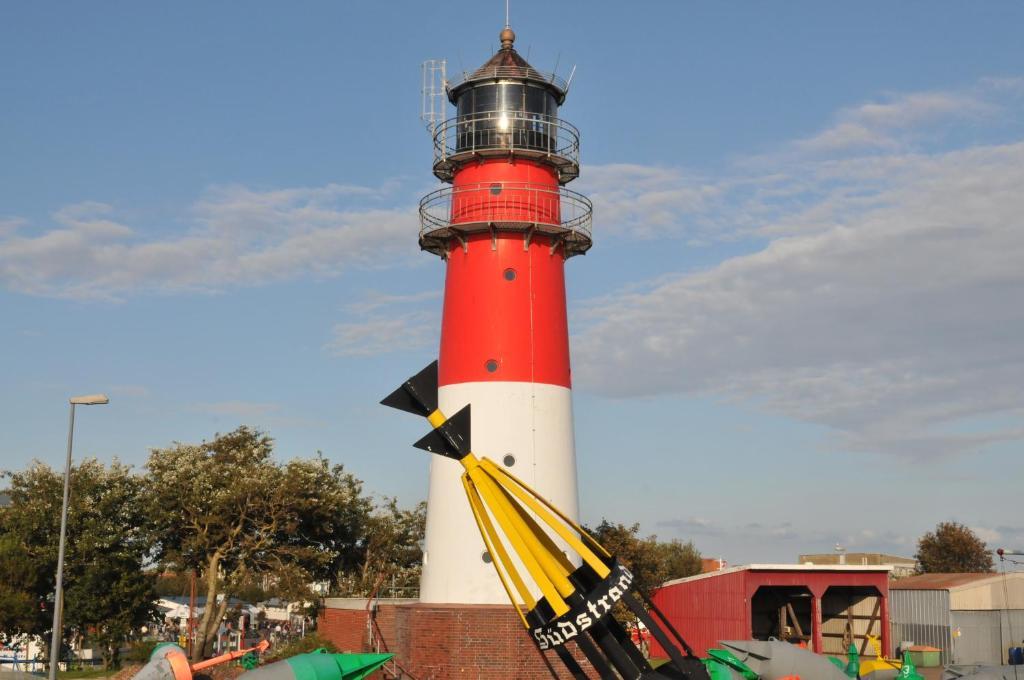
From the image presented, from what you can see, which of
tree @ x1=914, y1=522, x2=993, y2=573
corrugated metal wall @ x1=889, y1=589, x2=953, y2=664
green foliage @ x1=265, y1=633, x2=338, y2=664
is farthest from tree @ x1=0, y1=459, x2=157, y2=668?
tree @ x1=914, y1=522, x2=993, y2=573

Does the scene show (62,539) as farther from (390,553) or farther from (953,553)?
(953,553)

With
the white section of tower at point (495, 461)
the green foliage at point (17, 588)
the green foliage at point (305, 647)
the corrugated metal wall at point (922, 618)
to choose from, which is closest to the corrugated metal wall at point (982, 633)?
the corrugated metal wall at point (922, 618)

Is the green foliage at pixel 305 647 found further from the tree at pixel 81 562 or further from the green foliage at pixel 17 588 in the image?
the green foliage at pixel 17 588

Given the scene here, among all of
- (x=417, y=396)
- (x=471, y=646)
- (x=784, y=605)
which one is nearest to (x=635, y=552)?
(x=784, y=605)

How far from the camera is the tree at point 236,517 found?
49344 mm

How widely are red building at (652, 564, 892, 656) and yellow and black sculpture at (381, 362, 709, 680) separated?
24783 mm

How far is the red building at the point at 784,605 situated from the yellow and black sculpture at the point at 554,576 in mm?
24783

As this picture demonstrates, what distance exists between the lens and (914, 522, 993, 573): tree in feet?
320

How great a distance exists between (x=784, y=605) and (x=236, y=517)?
24.9m

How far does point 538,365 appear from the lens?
35719mm

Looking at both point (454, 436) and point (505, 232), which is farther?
point (505, 232)

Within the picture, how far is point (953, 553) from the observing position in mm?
98000

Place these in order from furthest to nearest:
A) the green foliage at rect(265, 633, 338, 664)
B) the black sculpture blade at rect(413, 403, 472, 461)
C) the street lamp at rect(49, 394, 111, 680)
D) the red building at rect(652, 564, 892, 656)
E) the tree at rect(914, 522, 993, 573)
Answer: the tree at rect(914, 522, 993, 573) < the red building at rect(652, 564, 892, 656) < the green foliage at rect(265, 633, 338, 664) < the street lamp at rect(49, 394, 111, 680) < the black sculpture blade at rect(413, 403, 472, 461)

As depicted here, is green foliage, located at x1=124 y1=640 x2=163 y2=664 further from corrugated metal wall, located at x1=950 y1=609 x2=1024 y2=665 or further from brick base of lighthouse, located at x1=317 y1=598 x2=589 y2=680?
corrugated metal wall, located at x1=950 y1=609 x2=1024 y2=665
